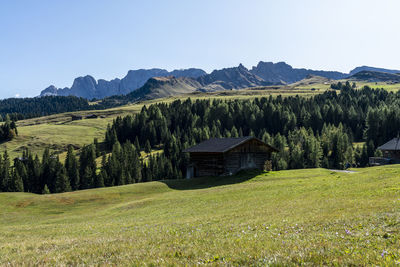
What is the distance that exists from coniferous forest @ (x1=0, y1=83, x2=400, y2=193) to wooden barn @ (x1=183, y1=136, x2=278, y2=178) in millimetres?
44163

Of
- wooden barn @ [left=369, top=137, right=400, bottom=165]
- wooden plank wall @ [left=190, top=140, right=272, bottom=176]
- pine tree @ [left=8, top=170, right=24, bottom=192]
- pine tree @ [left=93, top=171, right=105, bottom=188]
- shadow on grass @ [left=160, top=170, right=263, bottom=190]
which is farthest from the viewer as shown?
pine tree @ [left=93, top=171, right=105, bottom=188]

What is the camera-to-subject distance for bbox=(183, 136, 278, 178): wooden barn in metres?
61.5

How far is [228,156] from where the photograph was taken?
6162 cm

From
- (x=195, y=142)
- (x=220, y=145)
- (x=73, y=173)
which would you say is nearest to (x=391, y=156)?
(x=220, y=145)

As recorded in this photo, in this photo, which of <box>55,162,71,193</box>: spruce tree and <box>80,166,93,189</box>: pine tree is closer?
<box>55,162,71,193</box>: spruce tree

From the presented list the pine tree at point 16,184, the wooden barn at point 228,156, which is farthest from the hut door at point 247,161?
the pine tree at point 16,184

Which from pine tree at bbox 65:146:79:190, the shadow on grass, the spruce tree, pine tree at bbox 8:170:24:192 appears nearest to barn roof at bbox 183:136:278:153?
the shadow on grass

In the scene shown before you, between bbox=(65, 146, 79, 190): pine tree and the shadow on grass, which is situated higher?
the shadow on grass

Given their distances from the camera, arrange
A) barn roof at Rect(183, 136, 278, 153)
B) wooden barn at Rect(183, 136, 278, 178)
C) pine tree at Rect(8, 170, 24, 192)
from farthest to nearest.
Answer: pine tree at Rect(8, 170, 24, 192)
wooden barn at Rect(183, 136, 278, 178)
barn roof at Rect(183, 136, 278, 153)

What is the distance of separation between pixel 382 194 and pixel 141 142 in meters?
168

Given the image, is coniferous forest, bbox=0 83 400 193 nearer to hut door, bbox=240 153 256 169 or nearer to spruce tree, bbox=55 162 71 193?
spruce tree, bbox=55 162 71 193

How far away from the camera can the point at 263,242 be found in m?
10.4

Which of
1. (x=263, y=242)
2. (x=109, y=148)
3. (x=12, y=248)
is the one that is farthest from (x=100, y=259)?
(x=109, y=148)

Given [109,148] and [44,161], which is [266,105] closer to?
[109,148]
